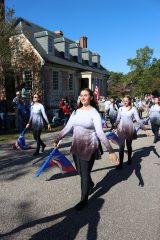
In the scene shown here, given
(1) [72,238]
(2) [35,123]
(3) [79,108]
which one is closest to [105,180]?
(3) [79,108]

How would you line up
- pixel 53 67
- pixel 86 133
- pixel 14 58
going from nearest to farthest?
pixel 86 133
pixel 14 58
pixel 53 67

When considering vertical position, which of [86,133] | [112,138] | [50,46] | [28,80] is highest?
[50,46]

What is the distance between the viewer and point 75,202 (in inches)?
203

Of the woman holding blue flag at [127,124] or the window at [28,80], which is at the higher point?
the window at [28,80]

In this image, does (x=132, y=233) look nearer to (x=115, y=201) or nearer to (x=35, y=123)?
(x=115, y=201)

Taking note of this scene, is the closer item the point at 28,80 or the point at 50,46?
the point at 28,80

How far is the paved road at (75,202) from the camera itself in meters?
4.06

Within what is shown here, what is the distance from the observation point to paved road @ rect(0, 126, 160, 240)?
13.3 ft

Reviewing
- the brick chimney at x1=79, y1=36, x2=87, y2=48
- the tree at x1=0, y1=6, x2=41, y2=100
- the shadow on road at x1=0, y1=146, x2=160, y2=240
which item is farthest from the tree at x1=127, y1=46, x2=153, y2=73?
the shadow on road at x1=0, y1=146, x2=160, y2=240

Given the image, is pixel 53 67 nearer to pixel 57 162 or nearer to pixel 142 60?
pixel 57 162

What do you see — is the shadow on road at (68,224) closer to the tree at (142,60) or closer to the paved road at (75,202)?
the paved road at (75,202)

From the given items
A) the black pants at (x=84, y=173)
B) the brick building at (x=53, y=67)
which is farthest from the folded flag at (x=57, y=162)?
the brick building at (x=53, y=67)

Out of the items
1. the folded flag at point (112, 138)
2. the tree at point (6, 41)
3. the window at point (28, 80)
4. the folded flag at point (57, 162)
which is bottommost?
the folded flag at point (57, 162)

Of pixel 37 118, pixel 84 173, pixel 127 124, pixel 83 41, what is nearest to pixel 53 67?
pixel 83 41
